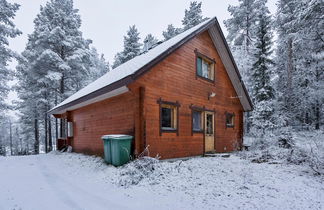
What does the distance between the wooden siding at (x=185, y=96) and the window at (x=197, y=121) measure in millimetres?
283

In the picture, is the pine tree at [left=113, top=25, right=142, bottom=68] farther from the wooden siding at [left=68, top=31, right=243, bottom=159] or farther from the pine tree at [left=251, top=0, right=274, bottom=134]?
the pine tree at [left=251, top=0, right=274, bottom=134]

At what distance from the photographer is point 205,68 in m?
10.4

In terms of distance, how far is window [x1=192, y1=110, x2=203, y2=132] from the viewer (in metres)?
9.09

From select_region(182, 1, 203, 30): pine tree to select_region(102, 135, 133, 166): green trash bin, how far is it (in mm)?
19512

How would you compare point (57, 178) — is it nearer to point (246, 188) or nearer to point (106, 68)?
point (246, 188)

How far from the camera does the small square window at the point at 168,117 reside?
7738 mm

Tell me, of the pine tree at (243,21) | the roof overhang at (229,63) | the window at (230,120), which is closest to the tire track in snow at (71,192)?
the window at (230,120)

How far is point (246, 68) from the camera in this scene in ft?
59.3

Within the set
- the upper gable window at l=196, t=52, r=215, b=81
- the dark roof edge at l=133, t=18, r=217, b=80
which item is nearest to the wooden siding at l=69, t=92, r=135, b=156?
the dark roof edge at l=133, t=18, r=217, b=80

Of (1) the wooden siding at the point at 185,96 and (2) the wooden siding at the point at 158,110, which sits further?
(1) the wooden siding at the point at 185,96

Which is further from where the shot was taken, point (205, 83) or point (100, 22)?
point (100, 22)

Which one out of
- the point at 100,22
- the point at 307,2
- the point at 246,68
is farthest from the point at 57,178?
the point at 100,22

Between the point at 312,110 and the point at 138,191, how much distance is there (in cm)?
2390

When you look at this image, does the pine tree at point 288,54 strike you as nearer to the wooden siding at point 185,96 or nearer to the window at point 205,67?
the wooden siding at point 185,96
